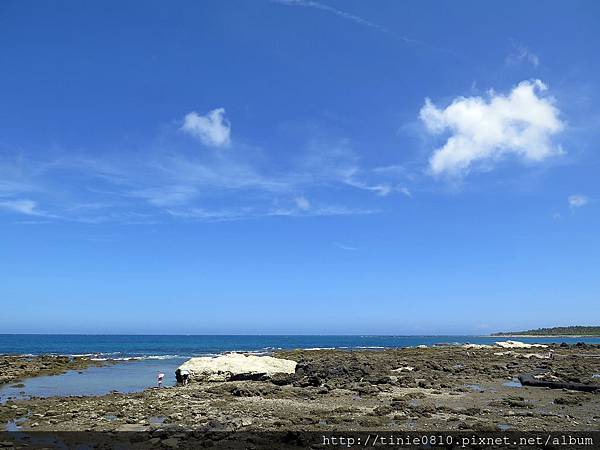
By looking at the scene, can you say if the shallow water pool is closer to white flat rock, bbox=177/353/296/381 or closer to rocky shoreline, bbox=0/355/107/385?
rocky shoreline, bbox=0/355/107/385

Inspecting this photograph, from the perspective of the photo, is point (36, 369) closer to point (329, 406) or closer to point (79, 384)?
point (79, 384)

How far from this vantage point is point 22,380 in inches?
1678

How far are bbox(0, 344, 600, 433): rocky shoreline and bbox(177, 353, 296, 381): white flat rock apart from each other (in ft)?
3.03

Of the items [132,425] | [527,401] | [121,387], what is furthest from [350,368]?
[132,425]

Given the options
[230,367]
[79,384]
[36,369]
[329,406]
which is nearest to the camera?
[329,406]

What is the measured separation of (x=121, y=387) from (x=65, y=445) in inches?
817

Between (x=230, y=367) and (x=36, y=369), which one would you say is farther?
(x=36, y=369)

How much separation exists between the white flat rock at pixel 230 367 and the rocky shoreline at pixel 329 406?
0.92m

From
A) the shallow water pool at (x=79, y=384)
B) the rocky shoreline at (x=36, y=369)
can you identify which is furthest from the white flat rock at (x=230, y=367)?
the rocky shoreline at (x=36, y=369)

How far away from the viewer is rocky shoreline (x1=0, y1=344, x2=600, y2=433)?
2047 cm

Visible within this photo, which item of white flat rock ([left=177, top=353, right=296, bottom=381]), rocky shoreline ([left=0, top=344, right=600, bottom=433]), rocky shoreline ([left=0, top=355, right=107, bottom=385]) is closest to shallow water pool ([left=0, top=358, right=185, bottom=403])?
rocky shoreline ([left=0, top=355, right=107, bottom=385])

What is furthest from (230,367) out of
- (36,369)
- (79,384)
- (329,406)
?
(36,369)

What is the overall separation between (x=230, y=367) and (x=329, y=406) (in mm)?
14277

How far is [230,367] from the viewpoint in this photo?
37500 millimetres
